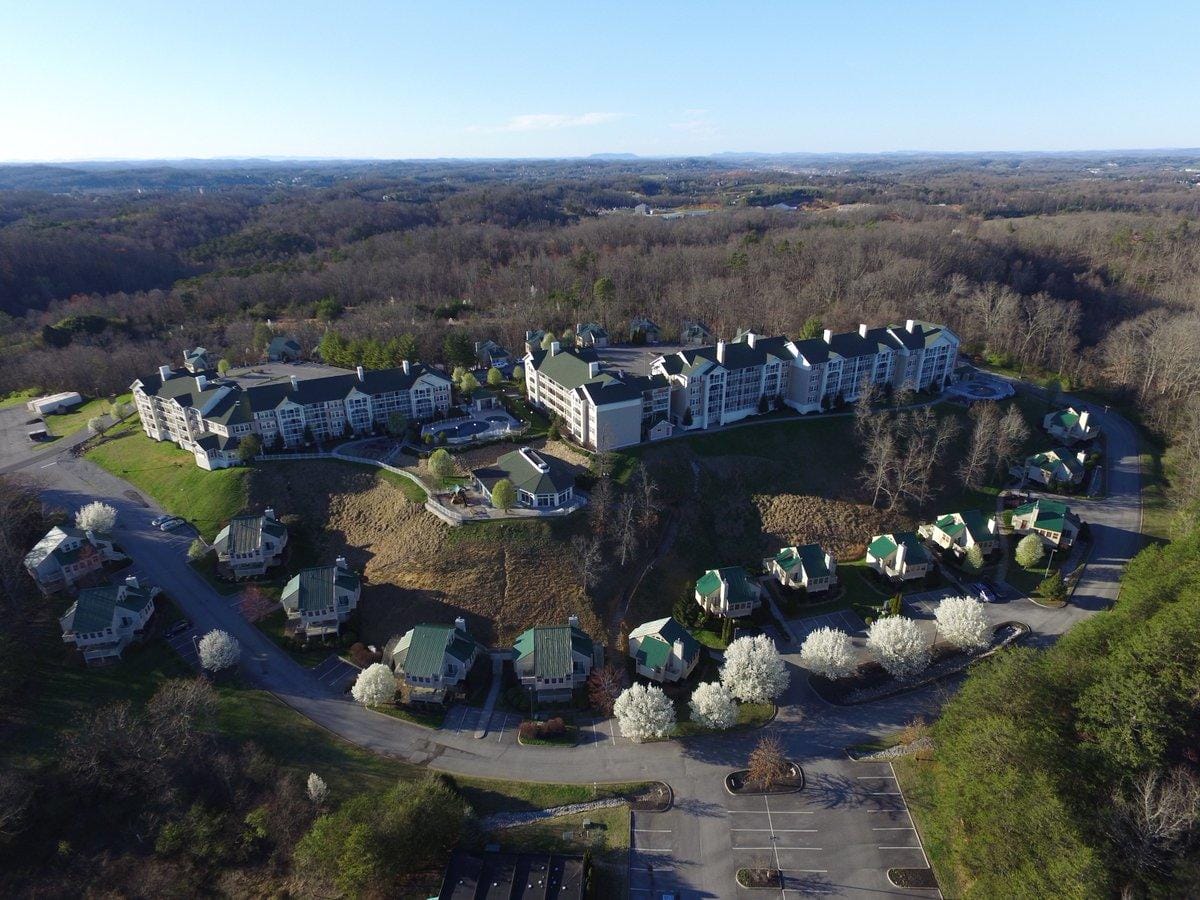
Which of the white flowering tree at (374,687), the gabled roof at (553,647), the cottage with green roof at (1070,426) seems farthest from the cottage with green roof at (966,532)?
the white flowering tree at (374,687)

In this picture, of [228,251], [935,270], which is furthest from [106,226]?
[935,270]

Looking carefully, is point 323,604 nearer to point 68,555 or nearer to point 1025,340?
point 68,555

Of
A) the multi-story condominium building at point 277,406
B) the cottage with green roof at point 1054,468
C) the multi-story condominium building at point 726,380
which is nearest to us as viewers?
the multi-story condominium building at point 726,380

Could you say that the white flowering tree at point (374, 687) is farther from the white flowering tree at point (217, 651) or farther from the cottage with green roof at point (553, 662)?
the white flowering tree at point (217, 651)

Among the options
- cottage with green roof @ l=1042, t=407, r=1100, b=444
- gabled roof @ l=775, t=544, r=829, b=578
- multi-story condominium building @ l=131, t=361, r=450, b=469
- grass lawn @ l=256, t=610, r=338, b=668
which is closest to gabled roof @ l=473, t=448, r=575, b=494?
multi-story condominium building @ l=131, t=361, r=450, b=469

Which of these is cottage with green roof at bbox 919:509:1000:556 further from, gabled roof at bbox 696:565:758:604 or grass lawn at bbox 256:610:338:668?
grass lawn at bbox 256:610:338:668

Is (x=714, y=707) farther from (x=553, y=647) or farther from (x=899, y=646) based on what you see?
(x=899, y=646)
